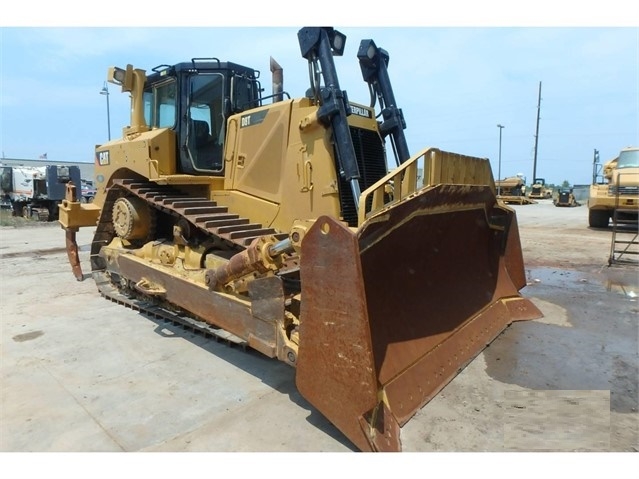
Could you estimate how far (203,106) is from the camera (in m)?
5.41

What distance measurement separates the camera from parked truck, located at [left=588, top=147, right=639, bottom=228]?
13031 millimetres

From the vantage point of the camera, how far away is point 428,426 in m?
2.89

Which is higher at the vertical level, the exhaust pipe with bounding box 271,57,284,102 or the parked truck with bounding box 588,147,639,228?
the exhaust pipe with bounding box 271,57,284,102

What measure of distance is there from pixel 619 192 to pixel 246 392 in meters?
14.0

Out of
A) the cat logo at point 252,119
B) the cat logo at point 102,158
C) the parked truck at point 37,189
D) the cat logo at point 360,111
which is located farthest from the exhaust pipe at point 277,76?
the parked truck at point 37,189

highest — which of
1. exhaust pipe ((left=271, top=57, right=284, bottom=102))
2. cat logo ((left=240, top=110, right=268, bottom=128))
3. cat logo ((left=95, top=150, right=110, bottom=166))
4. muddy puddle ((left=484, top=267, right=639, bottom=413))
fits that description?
exhaust pipe ((left=271, top=57, right=284, bottom=102))

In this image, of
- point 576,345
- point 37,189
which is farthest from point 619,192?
point 37,189

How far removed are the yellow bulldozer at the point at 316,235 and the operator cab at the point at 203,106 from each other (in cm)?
2

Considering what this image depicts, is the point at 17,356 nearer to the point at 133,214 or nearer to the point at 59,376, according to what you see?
the point at 59,376

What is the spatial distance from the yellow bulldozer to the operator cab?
17mm

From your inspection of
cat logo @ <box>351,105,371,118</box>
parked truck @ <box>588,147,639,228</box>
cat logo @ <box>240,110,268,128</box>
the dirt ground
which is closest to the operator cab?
cat logo @ <box>240,110,268,128</box>

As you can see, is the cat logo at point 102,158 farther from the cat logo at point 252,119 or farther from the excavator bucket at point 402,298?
the excavator bucket at point 402,298

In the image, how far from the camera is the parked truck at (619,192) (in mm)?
13031

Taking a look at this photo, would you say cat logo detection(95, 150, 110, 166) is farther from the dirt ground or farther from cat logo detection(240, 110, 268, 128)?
cat logo detection(240, 110, 268, 128)
